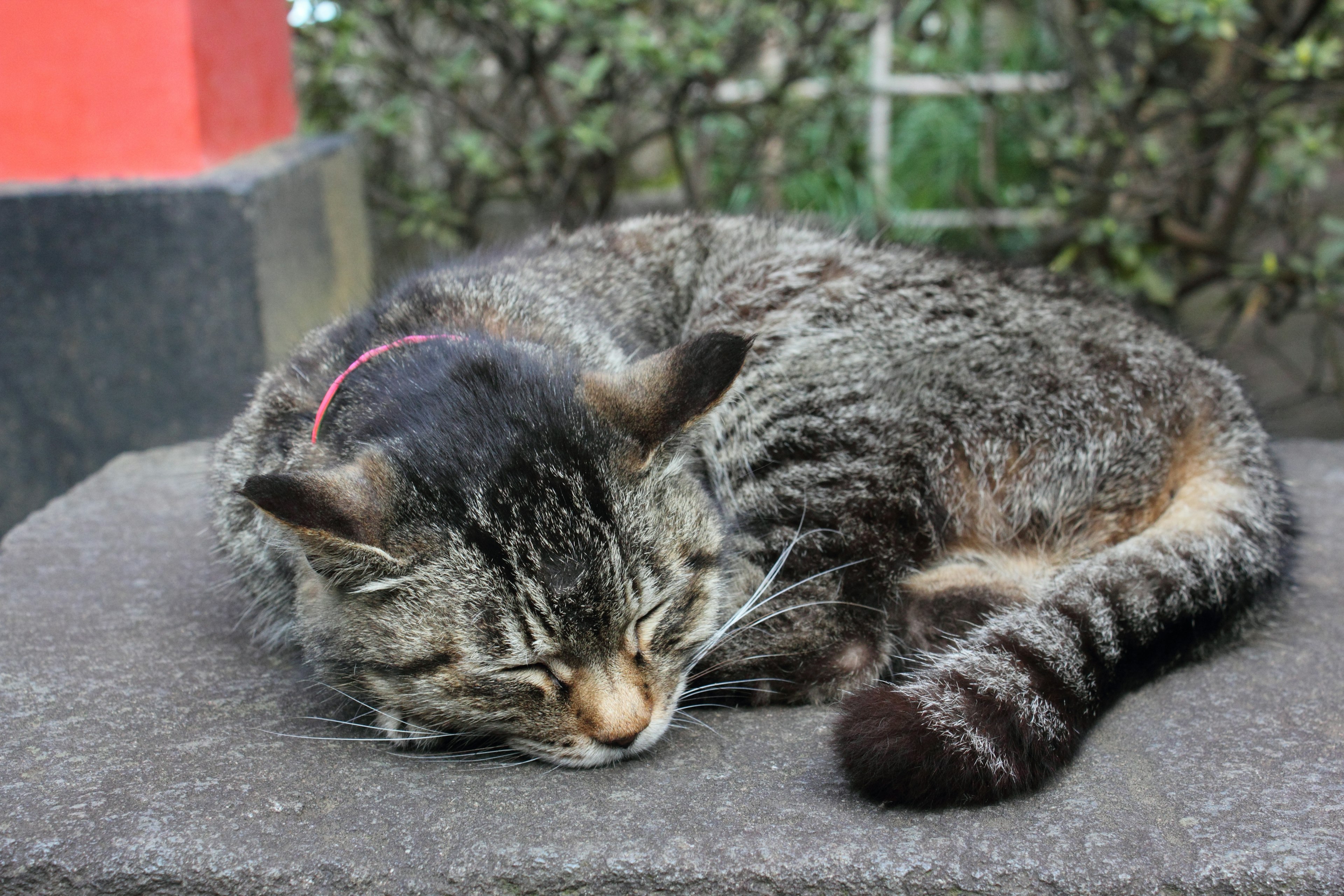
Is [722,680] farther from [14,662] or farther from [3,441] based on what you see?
[3,441]

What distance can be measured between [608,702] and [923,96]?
683cm

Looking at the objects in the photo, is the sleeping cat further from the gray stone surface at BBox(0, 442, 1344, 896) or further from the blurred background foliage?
the blurred background foliage

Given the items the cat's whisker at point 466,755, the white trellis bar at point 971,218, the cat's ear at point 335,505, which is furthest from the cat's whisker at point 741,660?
the white trellis bar at point 971,218

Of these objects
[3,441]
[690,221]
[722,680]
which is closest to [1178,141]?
[690,221]

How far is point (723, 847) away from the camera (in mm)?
1982

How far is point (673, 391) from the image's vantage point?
2238 mm

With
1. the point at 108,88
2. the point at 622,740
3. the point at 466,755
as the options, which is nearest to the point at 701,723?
the point at 622,740

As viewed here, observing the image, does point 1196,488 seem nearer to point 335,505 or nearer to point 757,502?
point 757,502

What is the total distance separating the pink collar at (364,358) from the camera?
8.21 ft

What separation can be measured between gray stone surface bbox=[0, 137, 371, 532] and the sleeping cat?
162 cm

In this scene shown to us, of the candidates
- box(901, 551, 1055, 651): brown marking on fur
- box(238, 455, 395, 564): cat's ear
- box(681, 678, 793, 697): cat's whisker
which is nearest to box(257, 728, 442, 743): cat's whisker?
box(238, 455, 395, 564): cat's ear

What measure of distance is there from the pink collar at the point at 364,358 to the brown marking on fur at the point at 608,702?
0.85 m

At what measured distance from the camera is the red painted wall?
13.9 ft

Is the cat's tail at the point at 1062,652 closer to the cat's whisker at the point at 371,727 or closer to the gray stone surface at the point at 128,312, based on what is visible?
the cat's whisker at the point at 371,727
